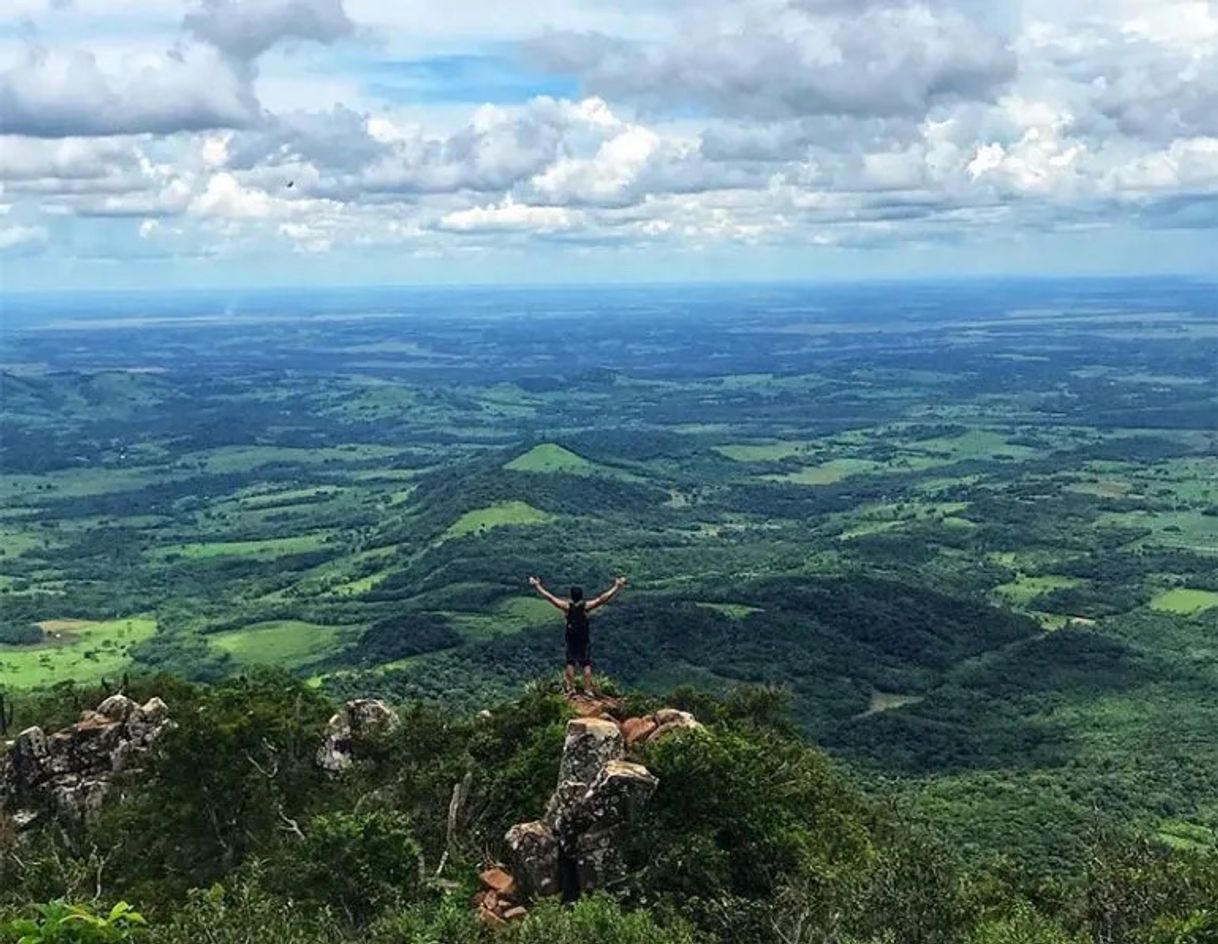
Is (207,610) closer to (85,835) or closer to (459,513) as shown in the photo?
(459,513)

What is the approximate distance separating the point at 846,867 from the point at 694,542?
15684 centimetres

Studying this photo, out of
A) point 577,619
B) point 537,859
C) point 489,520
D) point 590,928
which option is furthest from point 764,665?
point 590,928

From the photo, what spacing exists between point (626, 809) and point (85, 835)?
18918 millimetres

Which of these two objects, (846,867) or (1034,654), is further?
(1034,654)

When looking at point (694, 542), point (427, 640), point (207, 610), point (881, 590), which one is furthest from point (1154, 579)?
point (207, 610)

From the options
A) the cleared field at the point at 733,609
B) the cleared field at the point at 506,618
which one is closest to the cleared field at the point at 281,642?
the cleared field at the point at 506,618

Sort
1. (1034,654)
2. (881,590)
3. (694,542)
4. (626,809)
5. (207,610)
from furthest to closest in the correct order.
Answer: (694,542)
(207,610)
(881,590)
(1034,654)
(626,809)

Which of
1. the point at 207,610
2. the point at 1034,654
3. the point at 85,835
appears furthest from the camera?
the point at 207,610

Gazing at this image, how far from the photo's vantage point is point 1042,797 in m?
77.3

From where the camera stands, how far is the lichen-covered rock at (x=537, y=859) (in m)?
29.6

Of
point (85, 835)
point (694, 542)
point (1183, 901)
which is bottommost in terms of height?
point (694, 542)

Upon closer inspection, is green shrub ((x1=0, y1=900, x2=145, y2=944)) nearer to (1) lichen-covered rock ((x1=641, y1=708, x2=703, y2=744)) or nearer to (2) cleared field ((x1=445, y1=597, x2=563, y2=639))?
(1) lichen-covered rock ((x1=641, y1=708, x2=703, y2=744))

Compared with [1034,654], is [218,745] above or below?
above

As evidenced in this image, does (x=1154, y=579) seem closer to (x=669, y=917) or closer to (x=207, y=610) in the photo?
(x=207, y=610)
